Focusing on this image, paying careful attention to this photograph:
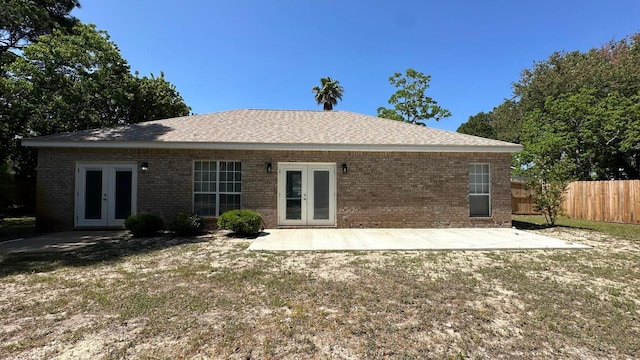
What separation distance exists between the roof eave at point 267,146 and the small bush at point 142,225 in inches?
99.5

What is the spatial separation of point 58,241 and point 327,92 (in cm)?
2756

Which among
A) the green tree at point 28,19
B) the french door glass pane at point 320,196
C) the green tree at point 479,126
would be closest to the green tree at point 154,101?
the green tree at point 28,19

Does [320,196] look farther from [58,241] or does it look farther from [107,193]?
[58,241]

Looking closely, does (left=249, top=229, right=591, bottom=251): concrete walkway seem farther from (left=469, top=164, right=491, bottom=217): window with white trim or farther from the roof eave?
the roof eave

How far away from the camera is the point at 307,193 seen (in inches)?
411

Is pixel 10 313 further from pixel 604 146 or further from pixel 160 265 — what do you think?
pixel 604 146

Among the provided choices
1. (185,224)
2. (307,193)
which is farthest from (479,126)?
(185,224)

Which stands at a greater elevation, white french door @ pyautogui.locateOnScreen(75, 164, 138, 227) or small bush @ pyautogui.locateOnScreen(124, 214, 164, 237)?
white french door @ pyautogui.locateOnScreen(75, 164, 138, 227)

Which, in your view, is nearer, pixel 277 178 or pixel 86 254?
pixel 86 254

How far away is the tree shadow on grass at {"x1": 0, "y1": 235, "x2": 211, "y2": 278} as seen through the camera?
5.81 meters

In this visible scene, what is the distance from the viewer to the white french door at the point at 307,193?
34.2 feet

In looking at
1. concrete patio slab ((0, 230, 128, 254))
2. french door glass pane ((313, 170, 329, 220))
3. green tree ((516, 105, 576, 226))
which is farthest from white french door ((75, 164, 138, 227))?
green tree ((516, 105, 576, 226))

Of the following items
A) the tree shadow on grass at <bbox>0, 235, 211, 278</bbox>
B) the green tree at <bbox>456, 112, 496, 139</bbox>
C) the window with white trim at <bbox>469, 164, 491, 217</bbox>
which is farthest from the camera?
the green tree at <bbox>456, 112, 496, 139</bbox>

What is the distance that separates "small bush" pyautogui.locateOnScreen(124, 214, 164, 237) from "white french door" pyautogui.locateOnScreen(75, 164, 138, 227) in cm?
145
